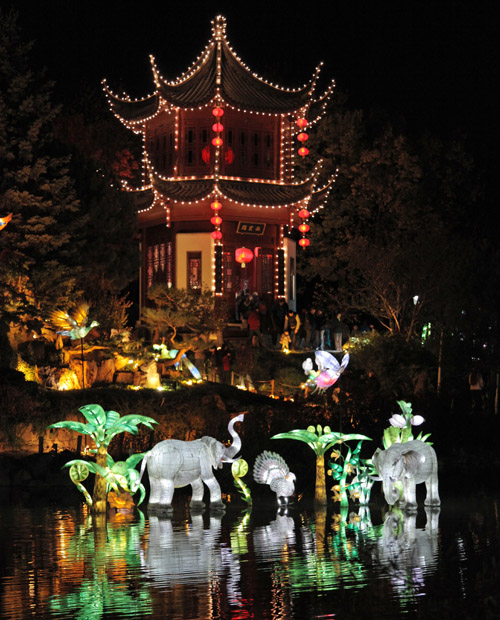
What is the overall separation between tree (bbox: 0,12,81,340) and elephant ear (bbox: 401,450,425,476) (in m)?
13.4

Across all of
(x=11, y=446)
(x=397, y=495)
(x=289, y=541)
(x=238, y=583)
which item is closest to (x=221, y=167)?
(x=11, y=446)

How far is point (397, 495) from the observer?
1588 centimetres

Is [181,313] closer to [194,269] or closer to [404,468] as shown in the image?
[194,269]

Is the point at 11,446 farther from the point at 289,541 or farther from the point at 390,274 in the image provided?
the point at 390,274

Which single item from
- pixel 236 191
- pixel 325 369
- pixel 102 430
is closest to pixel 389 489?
pixel 102 430

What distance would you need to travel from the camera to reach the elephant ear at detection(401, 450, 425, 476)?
15805mm

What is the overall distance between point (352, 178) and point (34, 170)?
1637 cm

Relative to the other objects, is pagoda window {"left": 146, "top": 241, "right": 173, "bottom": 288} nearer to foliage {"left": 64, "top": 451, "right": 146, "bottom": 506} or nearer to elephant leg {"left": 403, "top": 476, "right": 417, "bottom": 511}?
foliage {"left": 64, "top": 451, "right": 146, "bottom": 506}

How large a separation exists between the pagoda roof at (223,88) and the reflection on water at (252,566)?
22.5 m

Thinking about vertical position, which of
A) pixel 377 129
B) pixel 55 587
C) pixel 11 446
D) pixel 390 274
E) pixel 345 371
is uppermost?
pixel 377 129

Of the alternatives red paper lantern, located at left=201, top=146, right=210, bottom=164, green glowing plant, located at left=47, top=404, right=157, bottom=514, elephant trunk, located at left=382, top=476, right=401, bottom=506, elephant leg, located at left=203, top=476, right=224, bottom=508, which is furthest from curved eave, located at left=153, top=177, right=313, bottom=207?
elephant trunk, located at left=382, top=476, right=401, bottom=506

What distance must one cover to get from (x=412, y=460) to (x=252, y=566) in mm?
4919

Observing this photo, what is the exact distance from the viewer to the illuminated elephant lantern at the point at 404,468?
15633 mm

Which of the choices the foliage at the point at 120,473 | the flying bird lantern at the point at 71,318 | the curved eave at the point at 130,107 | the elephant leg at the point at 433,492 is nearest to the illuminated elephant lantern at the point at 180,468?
the foliage at the point at 120,473
